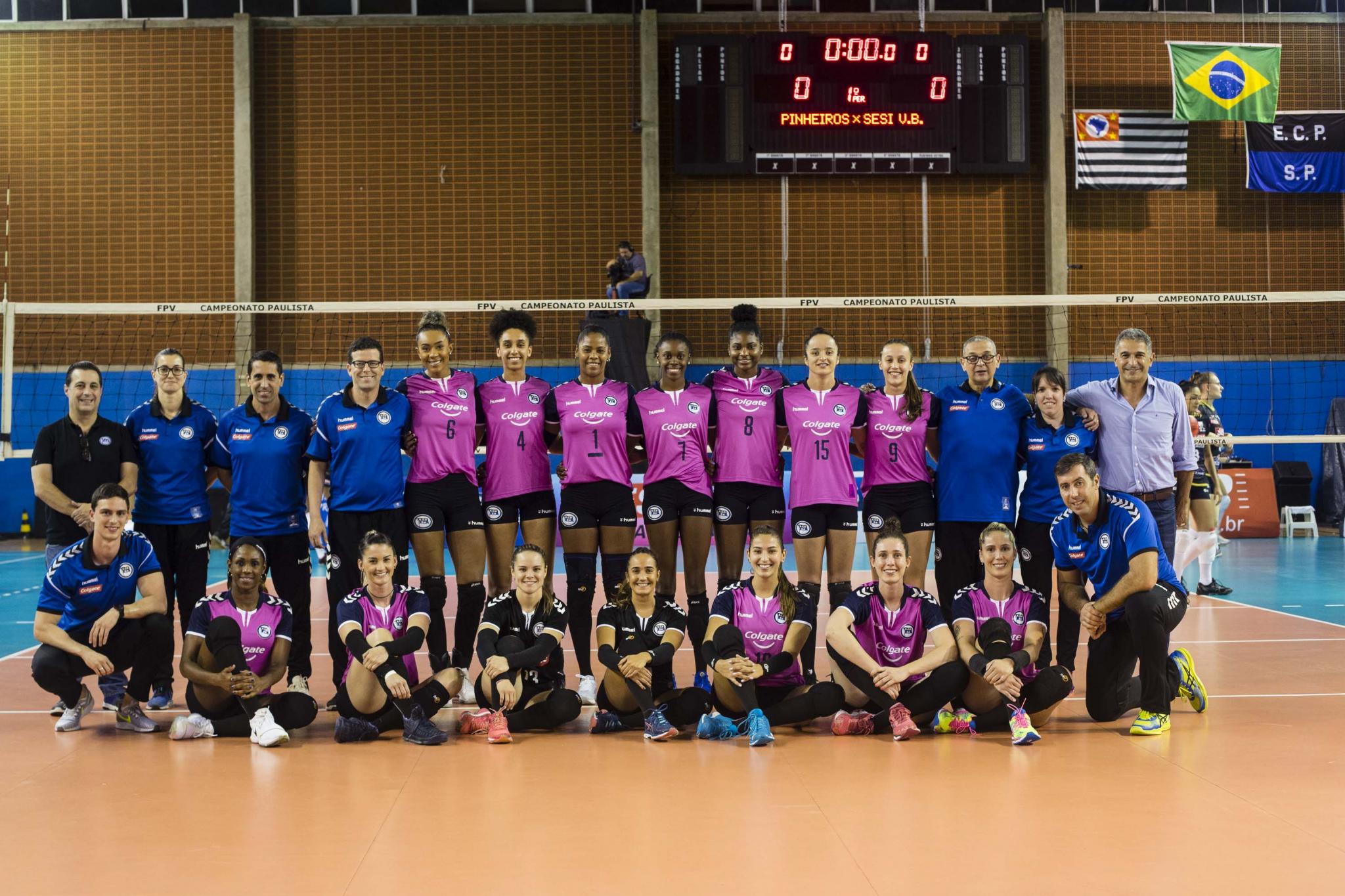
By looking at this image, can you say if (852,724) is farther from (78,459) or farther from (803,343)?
(803,343)

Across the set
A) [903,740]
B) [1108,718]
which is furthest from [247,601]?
[1108,718]

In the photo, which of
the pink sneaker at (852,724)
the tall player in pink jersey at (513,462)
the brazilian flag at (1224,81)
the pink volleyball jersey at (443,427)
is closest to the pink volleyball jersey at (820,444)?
the pink sneaker at (852,724)

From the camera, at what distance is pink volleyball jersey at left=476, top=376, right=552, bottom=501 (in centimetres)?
671

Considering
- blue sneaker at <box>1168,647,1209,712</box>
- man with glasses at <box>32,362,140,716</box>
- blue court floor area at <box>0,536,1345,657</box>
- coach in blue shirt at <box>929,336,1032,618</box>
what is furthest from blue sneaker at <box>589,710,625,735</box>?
blue court floor area at <box>0,536,1345,657</box>

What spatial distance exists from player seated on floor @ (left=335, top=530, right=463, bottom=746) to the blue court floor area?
4054 millimetres

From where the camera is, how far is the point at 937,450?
6926 mm

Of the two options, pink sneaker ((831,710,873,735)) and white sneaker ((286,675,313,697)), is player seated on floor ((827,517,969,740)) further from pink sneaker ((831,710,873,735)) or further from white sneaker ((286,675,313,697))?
white sneaker ((286,675,313,697))

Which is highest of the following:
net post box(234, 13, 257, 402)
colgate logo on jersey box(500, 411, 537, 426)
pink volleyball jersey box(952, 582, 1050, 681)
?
net post box(234, 13, 257, 402)

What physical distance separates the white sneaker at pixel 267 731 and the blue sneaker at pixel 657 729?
1.76 m

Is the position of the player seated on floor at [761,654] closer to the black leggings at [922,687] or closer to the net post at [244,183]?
the black leggings at [922,687]

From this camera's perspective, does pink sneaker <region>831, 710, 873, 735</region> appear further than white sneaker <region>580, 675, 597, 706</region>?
No

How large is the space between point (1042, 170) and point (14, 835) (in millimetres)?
17659

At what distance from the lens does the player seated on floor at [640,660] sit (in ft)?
18.9

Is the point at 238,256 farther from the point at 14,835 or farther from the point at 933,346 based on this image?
the point at 14,835
